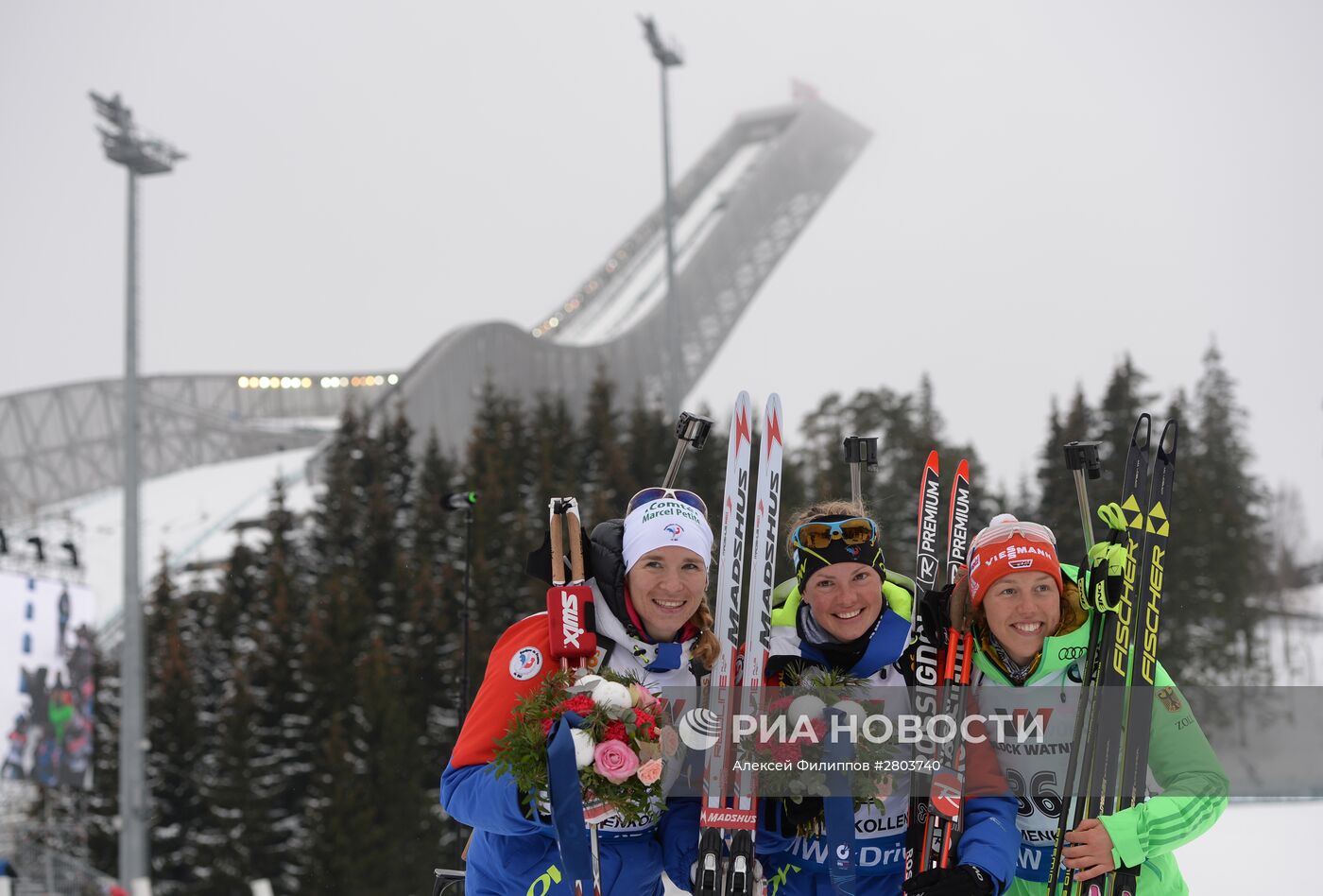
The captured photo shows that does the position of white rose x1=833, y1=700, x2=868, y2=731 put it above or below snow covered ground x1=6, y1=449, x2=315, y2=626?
below

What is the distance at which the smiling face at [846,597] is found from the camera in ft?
10.6

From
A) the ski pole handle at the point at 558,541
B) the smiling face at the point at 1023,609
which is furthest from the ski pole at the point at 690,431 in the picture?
the smiling face at the point at 1023,609

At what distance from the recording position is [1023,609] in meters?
3.22

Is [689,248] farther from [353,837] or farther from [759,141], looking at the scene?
[353,837]

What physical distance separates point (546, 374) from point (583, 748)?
116 ft

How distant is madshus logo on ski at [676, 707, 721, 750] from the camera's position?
3.17 m

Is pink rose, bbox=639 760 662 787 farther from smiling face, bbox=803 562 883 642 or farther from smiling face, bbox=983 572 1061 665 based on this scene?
smiling face, bbox=983 572 1061 665

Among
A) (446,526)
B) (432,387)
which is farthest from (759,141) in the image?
(446,526)

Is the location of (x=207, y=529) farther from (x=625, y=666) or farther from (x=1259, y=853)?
(x=625, y=666)

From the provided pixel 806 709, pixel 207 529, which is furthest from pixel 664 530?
pixel 207 529

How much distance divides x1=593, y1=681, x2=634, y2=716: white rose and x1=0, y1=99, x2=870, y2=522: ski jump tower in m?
34.0

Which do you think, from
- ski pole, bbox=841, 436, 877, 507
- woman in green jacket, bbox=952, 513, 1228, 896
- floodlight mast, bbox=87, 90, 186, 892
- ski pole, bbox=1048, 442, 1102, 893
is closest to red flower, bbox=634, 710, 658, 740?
woman in green jacket, bbox=952, 513, 1228, 896

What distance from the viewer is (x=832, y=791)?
3135 millimetres

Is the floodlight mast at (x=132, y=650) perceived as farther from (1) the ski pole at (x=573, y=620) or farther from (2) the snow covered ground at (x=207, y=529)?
(1) the ski pole at (x=573, y=620)
